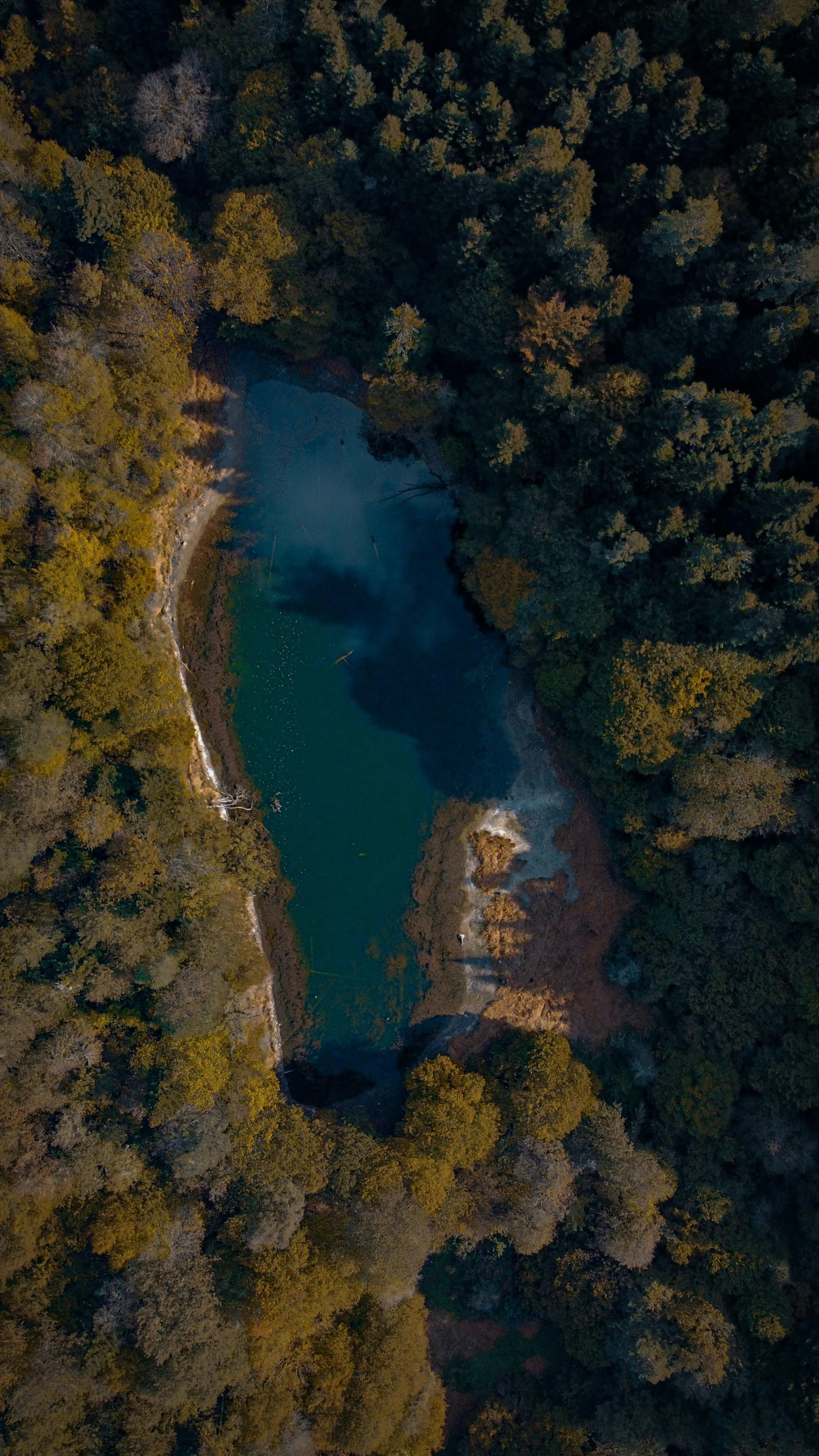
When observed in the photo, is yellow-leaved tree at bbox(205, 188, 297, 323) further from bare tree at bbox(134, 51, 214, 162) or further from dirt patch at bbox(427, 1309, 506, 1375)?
dirt patch at bbox(427, 1309, 506, 1375)

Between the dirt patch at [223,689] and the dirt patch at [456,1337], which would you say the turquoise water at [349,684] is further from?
the dirt patch at [456,1337]

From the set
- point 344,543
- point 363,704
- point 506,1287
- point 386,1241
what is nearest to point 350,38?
point 344,543

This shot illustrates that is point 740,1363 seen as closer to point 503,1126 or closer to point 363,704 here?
point 503,1126

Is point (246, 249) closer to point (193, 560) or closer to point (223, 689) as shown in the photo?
point (193, 560)

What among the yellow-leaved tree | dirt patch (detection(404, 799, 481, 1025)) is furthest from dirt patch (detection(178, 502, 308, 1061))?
the yellow-leaved tree

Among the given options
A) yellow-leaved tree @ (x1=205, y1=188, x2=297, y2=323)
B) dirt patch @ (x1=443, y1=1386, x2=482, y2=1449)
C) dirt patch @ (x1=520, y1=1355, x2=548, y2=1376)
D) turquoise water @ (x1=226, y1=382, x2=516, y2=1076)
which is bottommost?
dirt patch @ (x1=443, y1=1386, x2=482, y2=1449)
